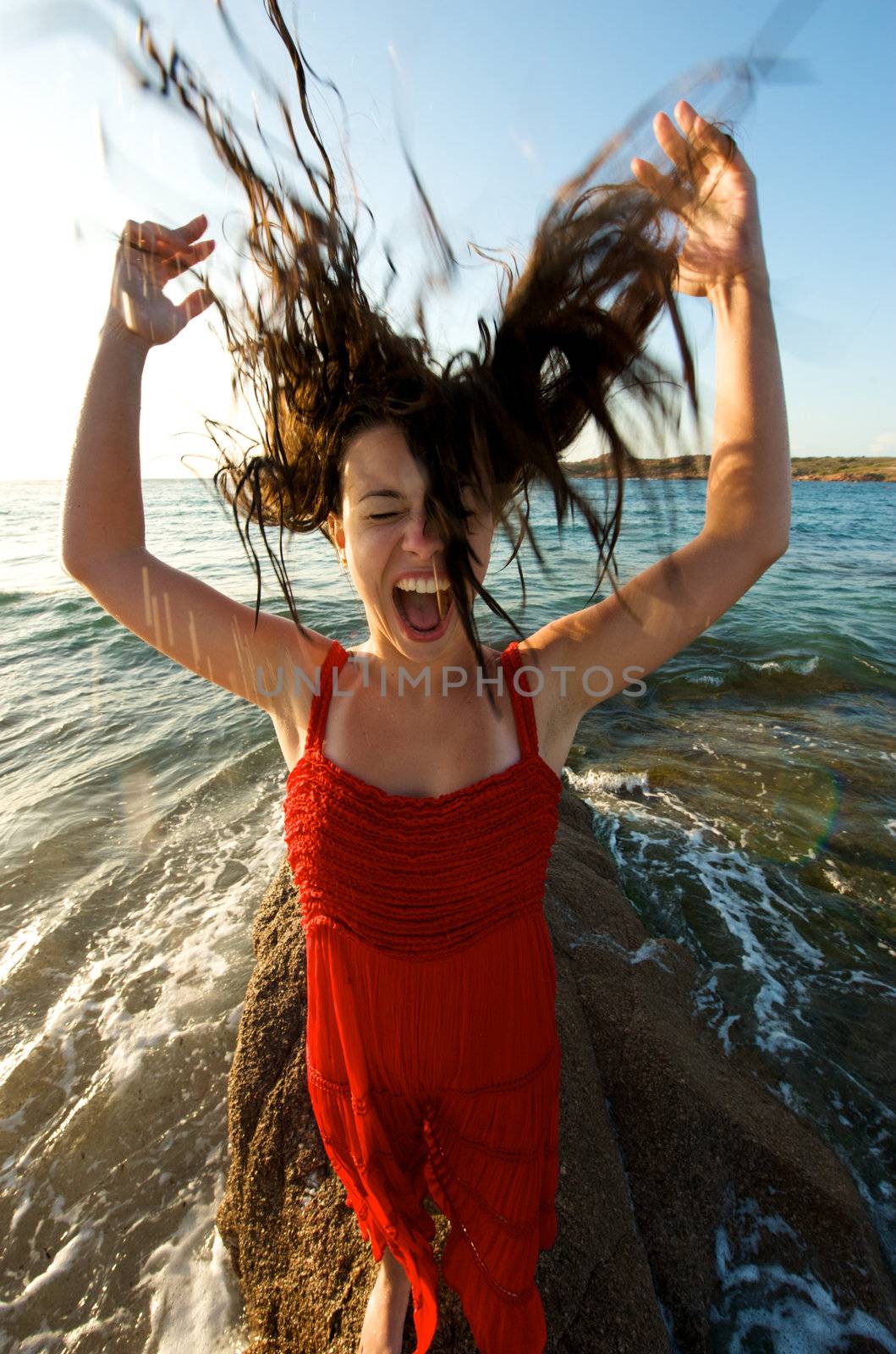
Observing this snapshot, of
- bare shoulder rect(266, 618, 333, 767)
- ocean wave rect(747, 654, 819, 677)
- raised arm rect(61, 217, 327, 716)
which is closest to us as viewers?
raised arm rect(61, 217, 327, 716)

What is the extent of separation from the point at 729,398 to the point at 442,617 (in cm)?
72

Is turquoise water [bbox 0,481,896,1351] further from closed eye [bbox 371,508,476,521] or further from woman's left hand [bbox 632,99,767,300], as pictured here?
woman's left hand [bbox 632,99,767,300]

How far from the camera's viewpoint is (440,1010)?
140cm

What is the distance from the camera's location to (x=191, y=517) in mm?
27469

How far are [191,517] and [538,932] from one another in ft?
95.8

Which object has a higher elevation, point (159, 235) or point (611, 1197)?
point (159, 235)

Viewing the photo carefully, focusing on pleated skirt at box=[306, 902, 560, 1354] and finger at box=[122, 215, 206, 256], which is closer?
finger at box=[122, 215, 206, 256]

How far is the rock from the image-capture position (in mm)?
1830

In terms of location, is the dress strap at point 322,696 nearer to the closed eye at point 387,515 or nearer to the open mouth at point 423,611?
the open mouth at point 423,611

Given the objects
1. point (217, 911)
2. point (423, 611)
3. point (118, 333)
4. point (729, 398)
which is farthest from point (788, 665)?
point (118, 333)

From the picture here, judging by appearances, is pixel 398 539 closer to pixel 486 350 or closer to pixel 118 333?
pixel 486 350

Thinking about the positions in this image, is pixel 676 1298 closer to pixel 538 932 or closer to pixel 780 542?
pixel 538 932

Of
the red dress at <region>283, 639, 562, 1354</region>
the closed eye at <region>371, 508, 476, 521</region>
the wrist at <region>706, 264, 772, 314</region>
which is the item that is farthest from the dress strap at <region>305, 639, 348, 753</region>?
the wrist at <region>706, 264, 772, 314</region>

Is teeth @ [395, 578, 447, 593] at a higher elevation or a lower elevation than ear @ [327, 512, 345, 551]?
lower
